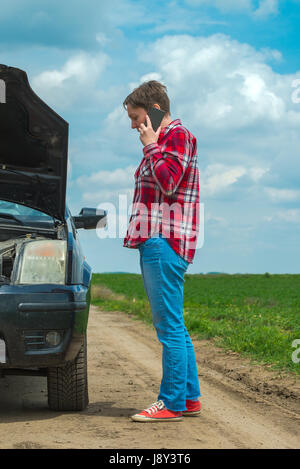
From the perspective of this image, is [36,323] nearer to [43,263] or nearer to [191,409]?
[43,263]

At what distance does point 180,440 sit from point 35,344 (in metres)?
1.02

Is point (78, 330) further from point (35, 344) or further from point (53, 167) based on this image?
point (53, 167)

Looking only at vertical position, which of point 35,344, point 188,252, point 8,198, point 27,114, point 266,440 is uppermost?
point 27,114

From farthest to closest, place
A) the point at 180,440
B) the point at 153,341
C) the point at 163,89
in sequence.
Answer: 1. the point at 153,341
2. the point at 163,89
3. the point at 180,440

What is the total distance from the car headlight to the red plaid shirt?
1.55ft

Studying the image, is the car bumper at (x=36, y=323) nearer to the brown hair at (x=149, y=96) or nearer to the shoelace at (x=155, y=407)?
the shoelace at (x=155, y=407)

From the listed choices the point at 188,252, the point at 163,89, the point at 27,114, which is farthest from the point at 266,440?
the point at 27,114

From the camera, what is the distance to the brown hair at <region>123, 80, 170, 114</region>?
3857mm

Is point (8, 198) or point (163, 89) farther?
point (8, 198)

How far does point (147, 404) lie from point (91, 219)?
176 centimetres

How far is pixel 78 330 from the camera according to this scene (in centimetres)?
379

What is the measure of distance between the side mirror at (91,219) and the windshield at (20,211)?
2.97 ft

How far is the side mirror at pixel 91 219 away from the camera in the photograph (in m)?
5.48

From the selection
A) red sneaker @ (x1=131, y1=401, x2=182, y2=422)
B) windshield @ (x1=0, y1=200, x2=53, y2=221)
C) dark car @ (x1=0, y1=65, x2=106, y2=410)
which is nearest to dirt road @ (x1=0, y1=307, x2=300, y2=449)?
red sneaker @ (x1=131, y1=401, x2=182, y2=422)
